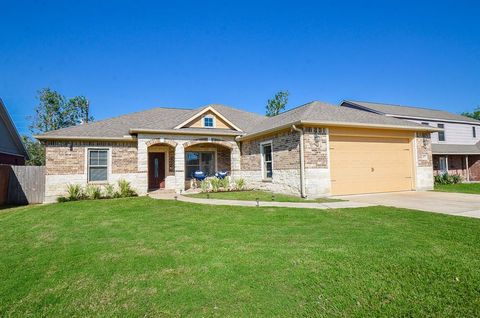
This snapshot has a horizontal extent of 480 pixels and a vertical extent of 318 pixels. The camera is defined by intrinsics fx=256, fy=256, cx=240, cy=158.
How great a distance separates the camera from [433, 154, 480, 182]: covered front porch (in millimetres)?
21000

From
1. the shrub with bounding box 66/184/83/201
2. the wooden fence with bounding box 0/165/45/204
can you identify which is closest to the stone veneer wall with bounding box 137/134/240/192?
the shrub with bounding box 66/184/83/201

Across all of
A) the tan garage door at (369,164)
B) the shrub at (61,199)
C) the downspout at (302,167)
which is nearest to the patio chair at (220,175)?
the downspout at (302,167)

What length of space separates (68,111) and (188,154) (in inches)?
1021

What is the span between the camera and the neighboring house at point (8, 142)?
16897 millimetres

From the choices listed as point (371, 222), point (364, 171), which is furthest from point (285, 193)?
point (371, 222)

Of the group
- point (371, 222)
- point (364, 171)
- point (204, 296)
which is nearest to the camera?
point (204, 296)

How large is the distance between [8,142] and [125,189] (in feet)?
38.3

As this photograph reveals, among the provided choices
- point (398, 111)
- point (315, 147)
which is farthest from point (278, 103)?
point (315, 147)

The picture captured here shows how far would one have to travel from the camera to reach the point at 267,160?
13.8 metres

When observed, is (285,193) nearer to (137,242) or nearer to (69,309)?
(137,242)

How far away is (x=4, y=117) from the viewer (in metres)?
17.3

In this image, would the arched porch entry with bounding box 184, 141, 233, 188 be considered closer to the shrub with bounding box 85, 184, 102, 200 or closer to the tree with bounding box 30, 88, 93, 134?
the shrub with bounding box 85, 184, 102, 200

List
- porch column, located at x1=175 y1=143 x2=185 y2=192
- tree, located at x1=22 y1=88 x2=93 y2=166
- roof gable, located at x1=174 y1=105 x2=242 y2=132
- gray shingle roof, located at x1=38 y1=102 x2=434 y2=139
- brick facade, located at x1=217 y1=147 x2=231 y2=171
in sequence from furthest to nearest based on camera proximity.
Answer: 1. tree, located at x1=22 y1=88 x2=93 y2=166
2. brick facade, located at x1=217 y1=147 x2=231 y2=171
3. roof gable, located at x1=174 y1=105 x2=242 y2=132
4. porch column, located at x1=175 y1=143 x2=185 y2=192
5. gray shingle roof, located at x1=38 y1=102 x2=434 y2=139

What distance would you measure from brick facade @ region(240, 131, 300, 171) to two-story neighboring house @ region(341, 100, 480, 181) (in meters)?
12.7
